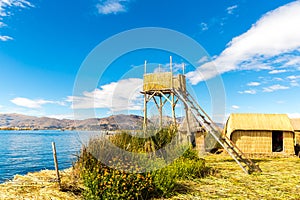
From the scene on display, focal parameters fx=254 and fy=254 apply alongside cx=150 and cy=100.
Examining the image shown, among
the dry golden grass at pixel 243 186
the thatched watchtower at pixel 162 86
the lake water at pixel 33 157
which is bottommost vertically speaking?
the lake water at pixel 33 157

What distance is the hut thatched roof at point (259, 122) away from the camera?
843 inches

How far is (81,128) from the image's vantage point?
9.73 metres

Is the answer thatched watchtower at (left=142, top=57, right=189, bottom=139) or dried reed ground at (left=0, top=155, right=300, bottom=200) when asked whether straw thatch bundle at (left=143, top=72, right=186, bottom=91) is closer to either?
thatched watchtower at (left=142, top=57, right=189, bottom=139)

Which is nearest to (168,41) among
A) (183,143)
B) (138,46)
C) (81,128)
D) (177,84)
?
(138,46)

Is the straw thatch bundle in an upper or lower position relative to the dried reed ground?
upper

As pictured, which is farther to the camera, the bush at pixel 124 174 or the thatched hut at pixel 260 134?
the thatched hut at pixel 260 134

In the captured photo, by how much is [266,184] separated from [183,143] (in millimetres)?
4003

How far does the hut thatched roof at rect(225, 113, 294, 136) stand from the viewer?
70.3 feet

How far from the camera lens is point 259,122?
71.8ft

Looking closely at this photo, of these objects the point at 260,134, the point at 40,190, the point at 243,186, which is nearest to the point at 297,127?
the point at 260,134

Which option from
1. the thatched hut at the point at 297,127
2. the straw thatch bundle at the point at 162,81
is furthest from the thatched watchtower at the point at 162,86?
the thatched hut at the point at 297,127

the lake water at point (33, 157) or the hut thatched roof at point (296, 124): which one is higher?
the hut thatched roof at point (296, 124)

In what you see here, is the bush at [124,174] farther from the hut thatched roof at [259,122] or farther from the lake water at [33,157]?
the hut thatched roof at [259,122]

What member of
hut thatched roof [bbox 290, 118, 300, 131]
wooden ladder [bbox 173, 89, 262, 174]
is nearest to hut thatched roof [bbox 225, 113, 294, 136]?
wooden ladder [bbox 173, 89, 262, 174]
